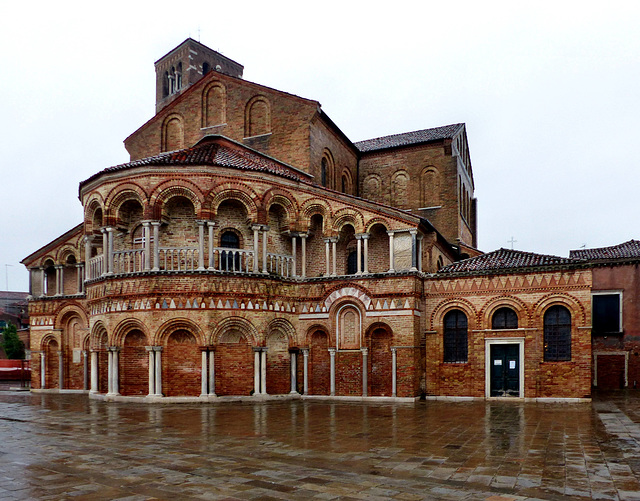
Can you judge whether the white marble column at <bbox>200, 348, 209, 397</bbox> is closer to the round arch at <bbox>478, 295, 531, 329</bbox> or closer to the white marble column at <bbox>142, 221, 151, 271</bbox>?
the white marble column at <bbox>142, 221, 151, 271</bbox>

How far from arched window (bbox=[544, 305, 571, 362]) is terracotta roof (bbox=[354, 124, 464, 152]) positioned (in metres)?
13.3

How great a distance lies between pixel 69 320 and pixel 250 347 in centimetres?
1147

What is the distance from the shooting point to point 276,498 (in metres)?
7.60

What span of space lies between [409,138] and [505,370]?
16.4 metres

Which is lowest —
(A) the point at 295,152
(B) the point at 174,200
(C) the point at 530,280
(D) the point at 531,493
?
(D) the point at 531,493

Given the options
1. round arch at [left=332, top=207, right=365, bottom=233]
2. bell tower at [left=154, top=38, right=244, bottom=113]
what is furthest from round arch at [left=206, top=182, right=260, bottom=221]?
bell tower at [left=154, top=38, right=244, bottom=113]

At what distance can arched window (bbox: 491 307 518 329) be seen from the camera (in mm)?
21125

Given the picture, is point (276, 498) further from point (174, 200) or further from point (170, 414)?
point (174, 200)

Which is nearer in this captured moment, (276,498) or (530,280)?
(276,498)

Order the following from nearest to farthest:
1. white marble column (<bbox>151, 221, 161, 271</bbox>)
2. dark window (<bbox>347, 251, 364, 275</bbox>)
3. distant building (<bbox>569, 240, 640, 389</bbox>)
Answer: white marble column (<bbox>151, 221, 161, 271</bbox>), dark window (<bbox>347, 251, 364, 275</bbox>), distant building (<bbox>569, 240, 640, 389</bbox>)

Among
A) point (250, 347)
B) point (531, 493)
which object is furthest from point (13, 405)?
point (531, 493)

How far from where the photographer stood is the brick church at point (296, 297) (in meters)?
20.1

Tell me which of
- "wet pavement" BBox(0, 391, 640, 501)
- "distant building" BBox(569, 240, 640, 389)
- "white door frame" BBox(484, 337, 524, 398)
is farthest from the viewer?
"distant building" BBox(569, 240, 640, 389)

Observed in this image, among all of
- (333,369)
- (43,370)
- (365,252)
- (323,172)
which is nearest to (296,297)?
(333,369)
